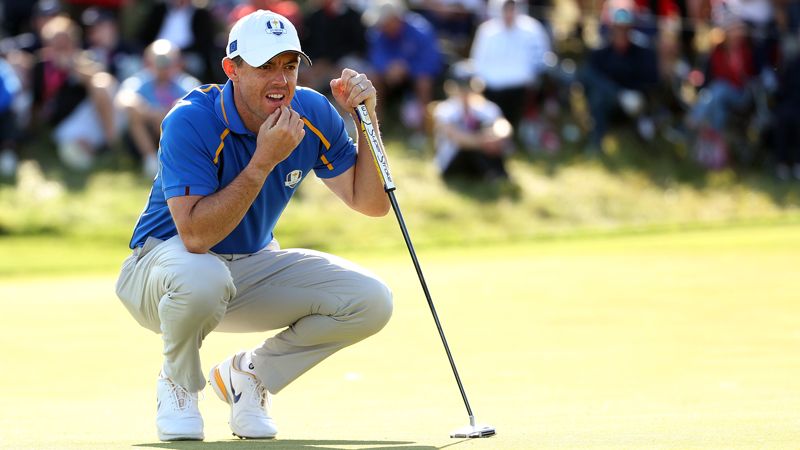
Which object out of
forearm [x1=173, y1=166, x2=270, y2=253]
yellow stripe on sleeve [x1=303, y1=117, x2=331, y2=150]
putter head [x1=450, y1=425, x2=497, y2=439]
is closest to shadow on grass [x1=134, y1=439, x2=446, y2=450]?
putter head [x1=450, y1=425, x2=497, y2=439]

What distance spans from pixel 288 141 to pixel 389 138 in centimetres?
1313

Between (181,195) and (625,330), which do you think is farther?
(625,330)

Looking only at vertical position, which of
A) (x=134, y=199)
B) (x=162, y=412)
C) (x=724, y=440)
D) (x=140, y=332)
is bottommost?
(x=724, y=440)

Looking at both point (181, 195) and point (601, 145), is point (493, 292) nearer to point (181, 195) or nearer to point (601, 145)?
point (181, 195)

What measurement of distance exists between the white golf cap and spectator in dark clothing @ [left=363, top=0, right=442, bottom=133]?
38.4 ft

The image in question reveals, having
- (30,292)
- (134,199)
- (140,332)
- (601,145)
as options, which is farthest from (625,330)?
(601,145)

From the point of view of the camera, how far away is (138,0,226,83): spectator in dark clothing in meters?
17.2

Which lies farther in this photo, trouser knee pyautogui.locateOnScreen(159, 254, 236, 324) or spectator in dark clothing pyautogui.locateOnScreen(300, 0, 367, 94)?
spectator in dark clothing pyautogui.locateOnScreen(300, 0, 367, 94)

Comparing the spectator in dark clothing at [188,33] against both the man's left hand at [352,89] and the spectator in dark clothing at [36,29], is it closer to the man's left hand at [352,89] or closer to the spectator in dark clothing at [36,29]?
the spectator in dark clothing at [36,29]

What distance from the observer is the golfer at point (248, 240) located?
5.38m

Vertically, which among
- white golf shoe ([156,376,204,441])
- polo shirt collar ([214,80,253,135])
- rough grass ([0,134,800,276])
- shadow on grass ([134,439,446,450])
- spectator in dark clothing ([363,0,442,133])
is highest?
spectator in dark clothing ([363,0,442,133])

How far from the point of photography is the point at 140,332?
9156 mm

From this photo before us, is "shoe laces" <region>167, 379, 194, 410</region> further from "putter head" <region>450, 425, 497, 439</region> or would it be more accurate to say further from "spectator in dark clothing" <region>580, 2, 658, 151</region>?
"spectator in dark clothing" <region>580, 2, 658, 151</region>

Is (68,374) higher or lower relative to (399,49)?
lower
